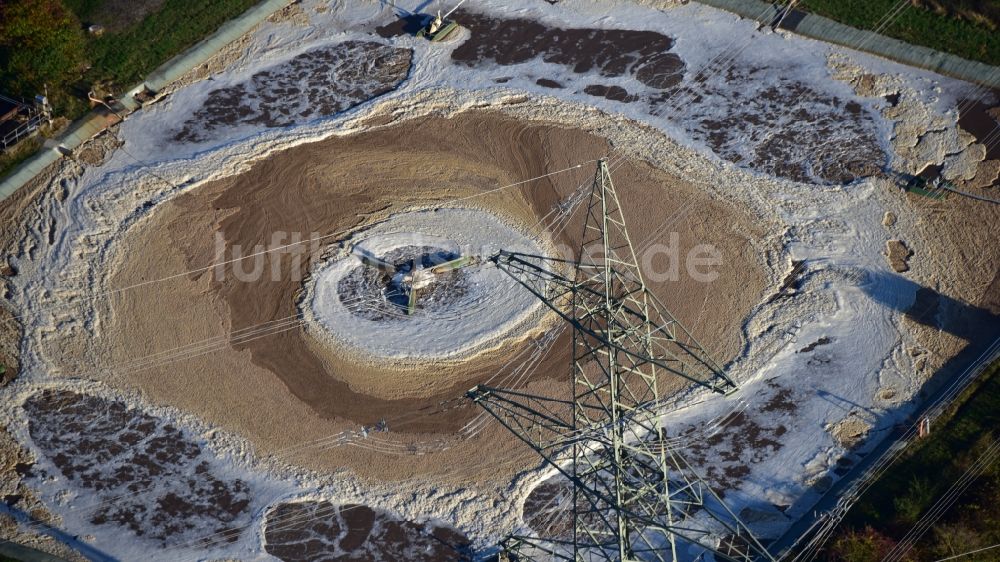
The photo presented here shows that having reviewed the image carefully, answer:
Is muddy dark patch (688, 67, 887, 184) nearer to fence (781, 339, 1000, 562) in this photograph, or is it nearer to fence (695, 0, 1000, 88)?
fence (695, 0, 1000, 88)

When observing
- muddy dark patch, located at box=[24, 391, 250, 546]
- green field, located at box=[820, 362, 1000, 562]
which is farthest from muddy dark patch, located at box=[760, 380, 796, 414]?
muddy dark patch, located at box=[24, 391, 250, 546]

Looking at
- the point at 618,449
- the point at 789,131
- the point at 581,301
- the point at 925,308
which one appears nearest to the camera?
the point at 618,449

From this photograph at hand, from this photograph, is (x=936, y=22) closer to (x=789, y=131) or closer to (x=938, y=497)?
(x=789, y=131)

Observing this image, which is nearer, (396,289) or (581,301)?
(581,301)

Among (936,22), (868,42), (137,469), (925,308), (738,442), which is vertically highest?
(868,42)

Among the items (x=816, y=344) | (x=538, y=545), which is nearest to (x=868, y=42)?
(x=816, y=344)

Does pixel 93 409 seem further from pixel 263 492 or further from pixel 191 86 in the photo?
pixel 191 86

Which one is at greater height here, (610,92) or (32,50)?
(32,50)
